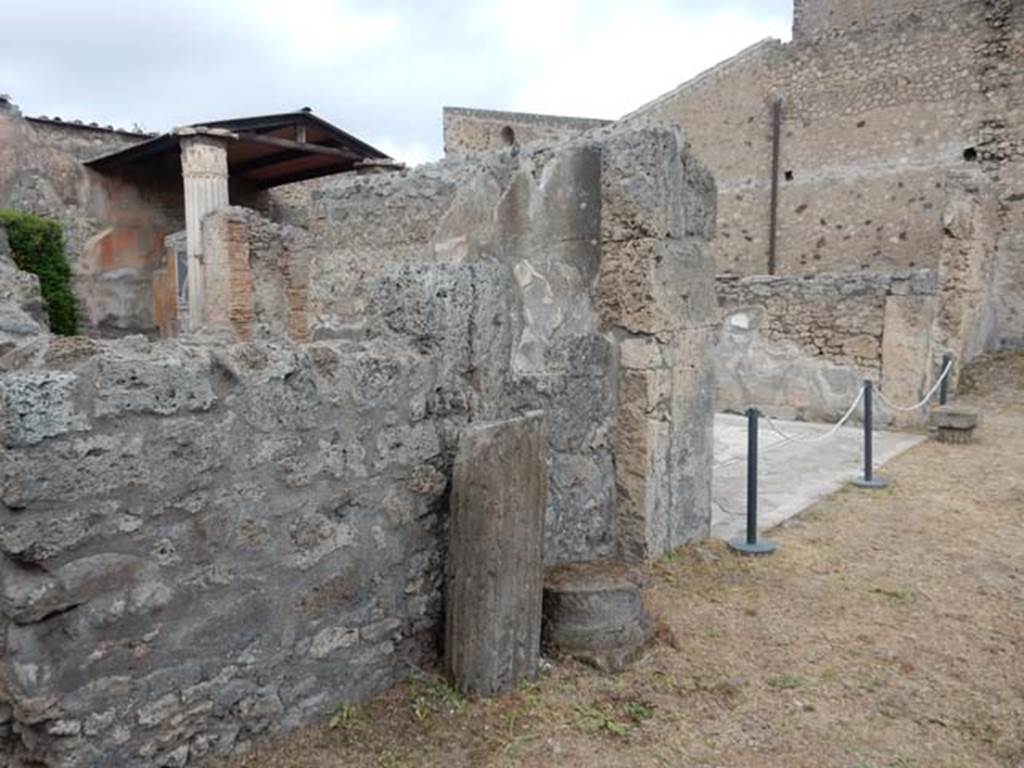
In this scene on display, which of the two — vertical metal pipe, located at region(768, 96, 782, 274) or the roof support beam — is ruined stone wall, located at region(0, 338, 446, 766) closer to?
the roof support beam

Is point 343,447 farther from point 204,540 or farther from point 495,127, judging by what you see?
point 495,127

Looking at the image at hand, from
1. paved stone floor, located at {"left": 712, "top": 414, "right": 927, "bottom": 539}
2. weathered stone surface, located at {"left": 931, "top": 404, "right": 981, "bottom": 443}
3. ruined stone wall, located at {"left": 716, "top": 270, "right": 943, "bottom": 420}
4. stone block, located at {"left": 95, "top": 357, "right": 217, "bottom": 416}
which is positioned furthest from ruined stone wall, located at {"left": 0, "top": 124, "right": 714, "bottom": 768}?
ruined stone wall, located at {"left": 716, "top": 270, "right": 943, "bottom": 420}

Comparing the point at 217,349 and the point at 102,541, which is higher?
the point at 217,349

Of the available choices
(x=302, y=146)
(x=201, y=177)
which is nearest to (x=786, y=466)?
(x=201, y=177)

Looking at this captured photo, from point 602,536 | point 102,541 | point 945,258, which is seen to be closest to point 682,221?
point 602,536

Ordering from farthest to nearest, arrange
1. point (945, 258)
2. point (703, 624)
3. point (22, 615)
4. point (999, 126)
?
point (999, 126), point (945, 258), point (703, 624), point (22, 615)

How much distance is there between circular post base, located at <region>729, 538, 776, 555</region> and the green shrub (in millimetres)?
12350

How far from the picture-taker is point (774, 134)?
55.7ft

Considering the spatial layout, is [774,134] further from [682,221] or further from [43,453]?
[43,453]

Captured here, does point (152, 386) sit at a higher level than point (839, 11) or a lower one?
lower

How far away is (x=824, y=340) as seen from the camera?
29.0ft

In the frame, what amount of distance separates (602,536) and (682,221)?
170 cm

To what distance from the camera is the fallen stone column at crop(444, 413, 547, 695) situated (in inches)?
106

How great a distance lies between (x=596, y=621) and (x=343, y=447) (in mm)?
1291
